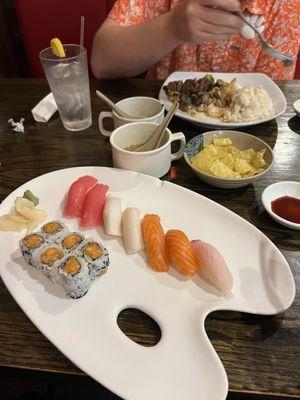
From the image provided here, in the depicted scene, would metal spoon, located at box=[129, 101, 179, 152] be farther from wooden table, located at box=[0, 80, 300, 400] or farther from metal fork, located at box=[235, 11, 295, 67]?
metal fork, located at box=[235, 11, 295, 67]

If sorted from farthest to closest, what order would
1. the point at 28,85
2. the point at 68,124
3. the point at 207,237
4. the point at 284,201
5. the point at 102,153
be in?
the point at 28,85 → the point at 68,124 → the point at 102,153 → the point at 284,201 → the point at 207,237

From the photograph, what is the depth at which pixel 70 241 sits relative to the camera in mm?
833

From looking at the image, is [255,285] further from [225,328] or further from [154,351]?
[154,351]

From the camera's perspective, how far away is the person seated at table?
1.47 m

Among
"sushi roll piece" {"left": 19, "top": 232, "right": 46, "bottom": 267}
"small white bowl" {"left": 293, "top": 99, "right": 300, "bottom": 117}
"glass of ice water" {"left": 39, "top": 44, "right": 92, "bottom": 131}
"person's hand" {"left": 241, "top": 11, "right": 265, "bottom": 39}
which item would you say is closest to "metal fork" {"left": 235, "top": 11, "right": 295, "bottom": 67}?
"person's hand" {"left": 241, "top": 11, "right": 265, "bottom": 39}

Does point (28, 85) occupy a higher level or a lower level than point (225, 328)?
higher

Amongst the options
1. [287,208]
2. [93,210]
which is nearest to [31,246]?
[93,210]

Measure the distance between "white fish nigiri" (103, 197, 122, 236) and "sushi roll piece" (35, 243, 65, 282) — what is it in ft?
0.48

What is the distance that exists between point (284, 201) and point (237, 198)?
0.13m

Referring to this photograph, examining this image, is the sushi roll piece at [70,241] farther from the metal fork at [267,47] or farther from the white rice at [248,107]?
the metal fork at [267,47]

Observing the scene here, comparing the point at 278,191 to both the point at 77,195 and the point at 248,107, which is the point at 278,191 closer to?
the point at 248,107

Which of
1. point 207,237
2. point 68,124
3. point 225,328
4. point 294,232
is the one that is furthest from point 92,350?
point 68,124

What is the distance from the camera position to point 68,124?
1.41 m

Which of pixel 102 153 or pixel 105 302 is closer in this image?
pixel 105 302
